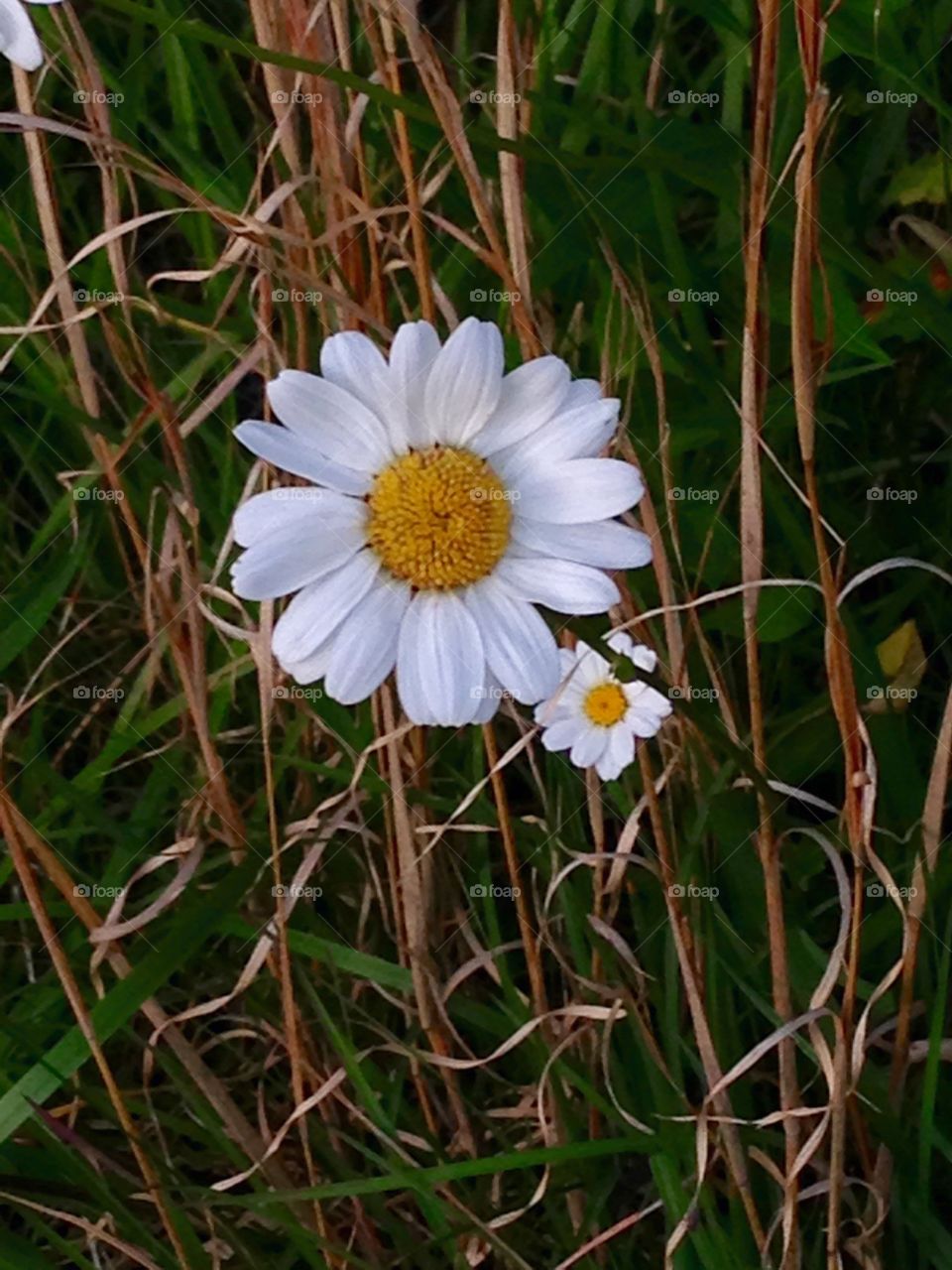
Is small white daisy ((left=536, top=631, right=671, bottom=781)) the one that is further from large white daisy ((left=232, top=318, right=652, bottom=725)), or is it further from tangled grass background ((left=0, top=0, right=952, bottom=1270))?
large white daisy ((left=232, top=318, right=652, bottom=725))

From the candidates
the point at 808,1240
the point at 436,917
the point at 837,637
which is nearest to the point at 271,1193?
the point at 436,917
